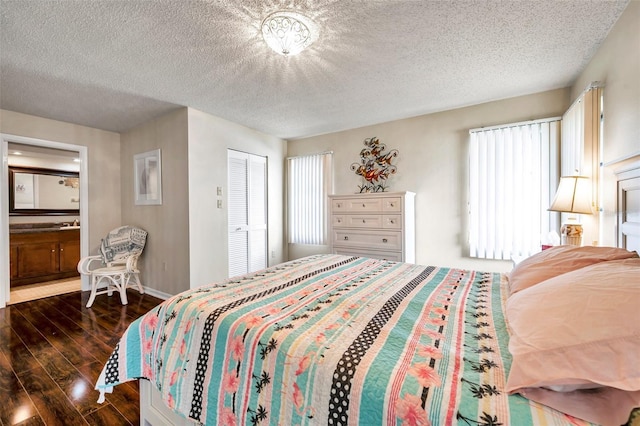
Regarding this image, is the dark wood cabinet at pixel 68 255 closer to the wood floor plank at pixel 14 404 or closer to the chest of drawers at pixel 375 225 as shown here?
the wood floor plank at pixel 14 404

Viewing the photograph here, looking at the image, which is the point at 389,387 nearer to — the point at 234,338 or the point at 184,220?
the point at 234,338

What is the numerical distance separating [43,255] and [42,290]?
678 mm

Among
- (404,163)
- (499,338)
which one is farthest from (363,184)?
(499,338)

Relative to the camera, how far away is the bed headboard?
4.86ft

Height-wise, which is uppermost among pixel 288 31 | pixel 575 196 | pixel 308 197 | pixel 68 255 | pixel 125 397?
pixel 288 31

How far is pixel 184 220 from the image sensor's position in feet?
10.9

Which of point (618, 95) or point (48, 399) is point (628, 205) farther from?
point (48, 399)

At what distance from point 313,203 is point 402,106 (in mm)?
1992

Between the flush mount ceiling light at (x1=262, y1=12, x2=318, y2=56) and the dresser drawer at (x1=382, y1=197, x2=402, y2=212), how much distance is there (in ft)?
6.46

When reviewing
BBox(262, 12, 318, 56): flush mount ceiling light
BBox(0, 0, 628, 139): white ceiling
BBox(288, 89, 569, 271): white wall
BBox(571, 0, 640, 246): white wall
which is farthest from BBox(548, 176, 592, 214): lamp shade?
BBox(262, 12, 318, 56): flush mount ceiling light

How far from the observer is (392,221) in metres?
3.29

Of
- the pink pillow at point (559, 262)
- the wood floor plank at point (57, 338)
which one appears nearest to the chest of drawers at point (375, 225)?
the pink pillow at point (559, 262)

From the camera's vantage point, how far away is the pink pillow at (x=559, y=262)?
1239 millimetres

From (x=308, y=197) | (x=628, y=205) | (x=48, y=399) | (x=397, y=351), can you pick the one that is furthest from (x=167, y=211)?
(x=628, y=205)
